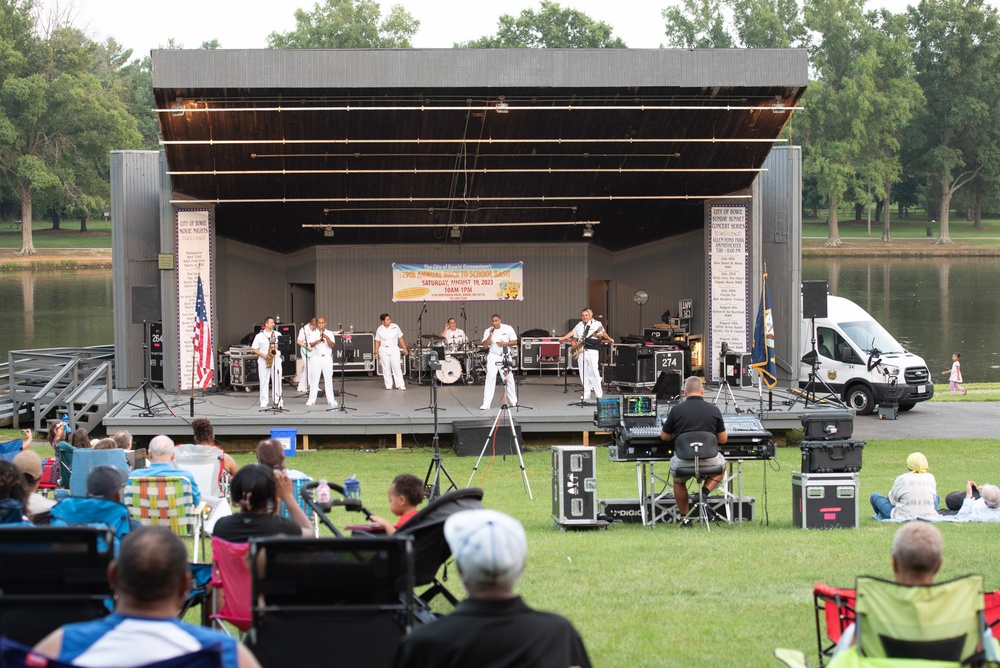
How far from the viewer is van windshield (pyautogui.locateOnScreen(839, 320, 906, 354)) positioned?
71.8 ft

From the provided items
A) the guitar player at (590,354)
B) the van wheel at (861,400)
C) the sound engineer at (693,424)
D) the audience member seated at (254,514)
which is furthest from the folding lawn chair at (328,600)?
the van wheel at (861,400)

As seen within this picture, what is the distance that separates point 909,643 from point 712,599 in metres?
2.64

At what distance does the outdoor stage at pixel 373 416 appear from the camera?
17281 mm

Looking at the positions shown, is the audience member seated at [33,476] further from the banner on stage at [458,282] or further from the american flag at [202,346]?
the banner on stage at [458,282]

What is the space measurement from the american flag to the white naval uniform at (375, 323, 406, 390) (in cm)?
281

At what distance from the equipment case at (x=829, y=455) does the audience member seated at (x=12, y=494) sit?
22.4 ft

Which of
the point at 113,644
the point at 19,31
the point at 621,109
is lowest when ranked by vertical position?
the point at 113,644

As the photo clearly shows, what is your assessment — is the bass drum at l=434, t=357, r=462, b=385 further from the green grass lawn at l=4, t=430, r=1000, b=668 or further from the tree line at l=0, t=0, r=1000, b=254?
the tree line at l=0, t=0, r=1000, b=254

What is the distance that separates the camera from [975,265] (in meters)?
66.4

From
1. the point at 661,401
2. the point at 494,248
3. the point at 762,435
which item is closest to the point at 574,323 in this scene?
the point at 494,248

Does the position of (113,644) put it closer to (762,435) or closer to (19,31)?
(762,435)

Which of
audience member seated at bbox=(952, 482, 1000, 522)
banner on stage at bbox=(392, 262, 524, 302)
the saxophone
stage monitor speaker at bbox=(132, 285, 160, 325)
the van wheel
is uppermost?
banner on stage at bbox=(392, 262, 524, 302)

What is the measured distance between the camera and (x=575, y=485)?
1015 centimetres

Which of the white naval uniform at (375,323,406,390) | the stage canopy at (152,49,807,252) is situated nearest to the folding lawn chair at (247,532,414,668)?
the stage canopy at (152,49,807,252)
